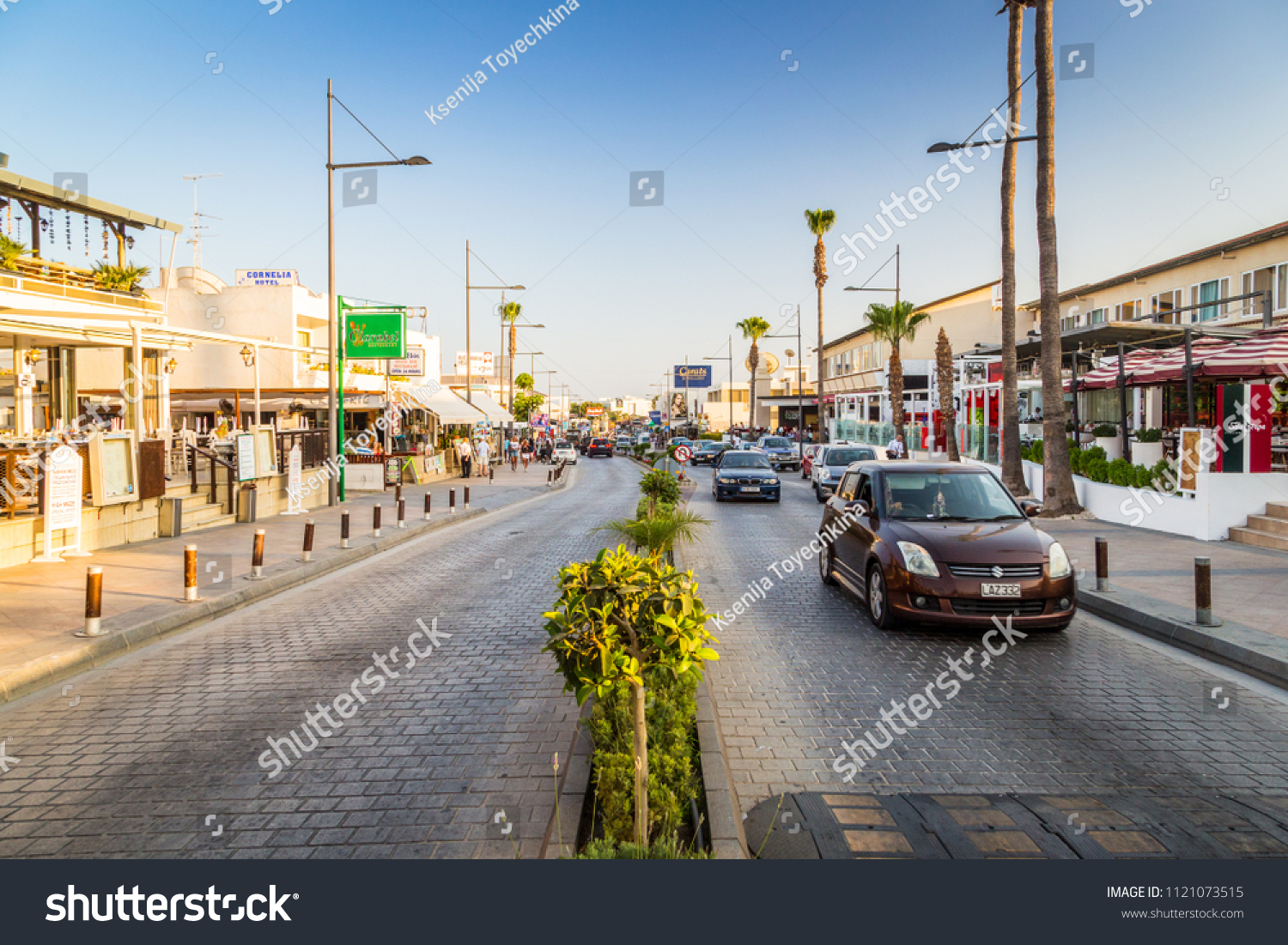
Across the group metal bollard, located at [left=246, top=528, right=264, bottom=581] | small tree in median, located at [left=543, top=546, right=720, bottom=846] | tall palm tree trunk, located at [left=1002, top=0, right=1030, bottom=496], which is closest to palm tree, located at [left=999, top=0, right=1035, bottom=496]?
tall palm tree trunk, located at [left=1002, top=0, right=1030, bottom=496]

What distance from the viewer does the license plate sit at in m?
7.66

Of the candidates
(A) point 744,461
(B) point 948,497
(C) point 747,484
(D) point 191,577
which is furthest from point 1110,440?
(D) point 191,577

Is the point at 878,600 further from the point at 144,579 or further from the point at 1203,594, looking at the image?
the point at 144,579

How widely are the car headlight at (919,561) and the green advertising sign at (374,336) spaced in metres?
18.8

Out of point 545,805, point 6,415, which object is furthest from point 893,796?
point 6,415

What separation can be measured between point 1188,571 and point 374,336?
67.3ft

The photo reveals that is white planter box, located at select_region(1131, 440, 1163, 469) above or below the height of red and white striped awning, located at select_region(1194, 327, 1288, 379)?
→ below

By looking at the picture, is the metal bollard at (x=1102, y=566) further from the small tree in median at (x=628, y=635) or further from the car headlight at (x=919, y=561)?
the small tree in median at (x=628, y=635)

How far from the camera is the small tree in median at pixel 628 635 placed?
3701 mm

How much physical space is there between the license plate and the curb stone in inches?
69.4

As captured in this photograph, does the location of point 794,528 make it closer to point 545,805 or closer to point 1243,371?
point 1243,371

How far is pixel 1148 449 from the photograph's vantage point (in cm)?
1703

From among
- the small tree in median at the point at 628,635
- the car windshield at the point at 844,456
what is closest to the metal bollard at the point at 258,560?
the small tree in median at the point at 628,635

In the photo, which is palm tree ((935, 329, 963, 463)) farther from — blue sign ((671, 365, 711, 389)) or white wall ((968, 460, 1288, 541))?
blue sign ((671, 365, 711, 389))
